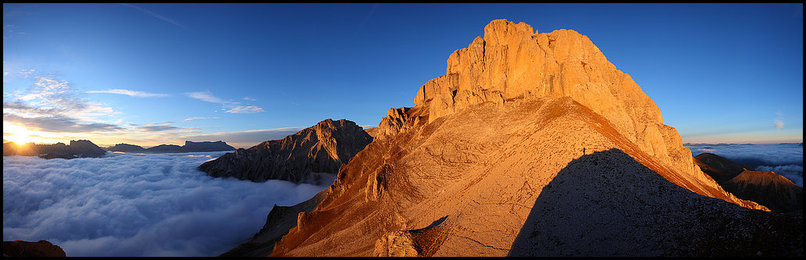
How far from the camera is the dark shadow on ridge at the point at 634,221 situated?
15391mm

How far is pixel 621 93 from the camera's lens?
49031mm

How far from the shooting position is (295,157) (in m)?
156

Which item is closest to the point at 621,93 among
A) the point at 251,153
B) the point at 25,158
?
the point at 251,153

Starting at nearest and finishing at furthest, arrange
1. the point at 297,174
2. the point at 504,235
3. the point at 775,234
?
the point at 775,234 < the point at 504,235 < the point at 297,174

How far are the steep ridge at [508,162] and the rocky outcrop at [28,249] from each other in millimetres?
24463

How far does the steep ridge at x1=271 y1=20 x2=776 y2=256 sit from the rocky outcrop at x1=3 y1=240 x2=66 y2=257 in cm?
2446

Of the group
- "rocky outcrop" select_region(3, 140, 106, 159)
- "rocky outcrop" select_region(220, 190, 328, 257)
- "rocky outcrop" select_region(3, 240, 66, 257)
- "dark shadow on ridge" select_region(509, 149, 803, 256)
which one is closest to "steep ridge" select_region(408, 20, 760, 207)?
"dark shadow on ridge" select_region(509, 149, 803, 256)

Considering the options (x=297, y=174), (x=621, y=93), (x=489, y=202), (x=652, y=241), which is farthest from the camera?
(x=297, y=174)

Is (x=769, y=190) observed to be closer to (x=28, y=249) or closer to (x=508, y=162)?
(x=508, y=162)

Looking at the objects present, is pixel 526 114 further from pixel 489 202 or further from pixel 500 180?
pixel 489 202

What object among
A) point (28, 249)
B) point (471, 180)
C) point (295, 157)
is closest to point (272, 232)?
point (28, 249)

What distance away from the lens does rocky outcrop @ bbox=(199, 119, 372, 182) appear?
154m

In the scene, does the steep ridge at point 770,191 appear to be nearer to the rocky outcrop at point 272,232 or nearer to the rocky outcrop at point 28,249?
the rocky outcrop at point 272,232

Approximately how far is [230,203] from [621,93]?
15246cm
